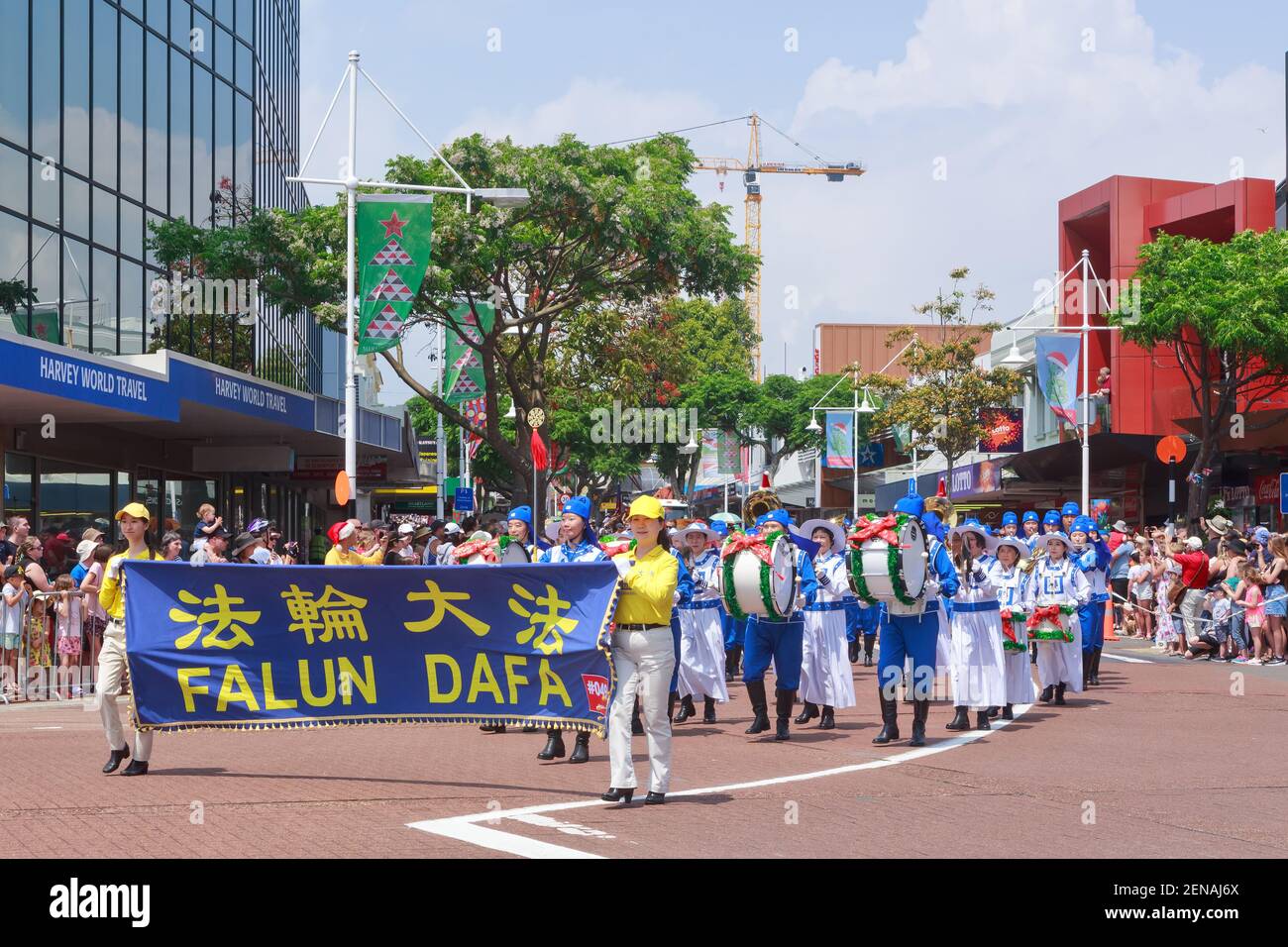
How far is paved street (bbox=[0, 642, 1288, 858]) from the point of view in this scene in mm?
8289

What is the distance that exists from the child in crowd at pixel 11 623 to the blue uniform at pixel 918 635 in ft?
31.2

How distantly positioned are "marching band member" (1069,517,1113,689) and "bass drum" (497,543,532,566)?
7.00m

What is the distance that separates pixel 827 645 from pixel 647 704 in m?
4.75

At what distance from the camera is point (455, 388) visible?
30984 millimetres

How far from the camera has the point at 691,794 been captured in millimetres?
10219

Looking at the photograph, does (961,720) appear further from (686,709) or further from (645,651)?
(645,651)

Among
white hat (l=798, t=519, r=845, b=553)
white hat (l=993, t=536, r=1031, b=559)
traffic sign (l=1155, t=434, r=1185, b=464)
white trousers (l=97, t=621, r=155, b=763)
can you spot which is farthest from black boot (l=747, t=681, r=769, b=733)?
traffic sign (l=1155, t=434, r=1185, b=464)

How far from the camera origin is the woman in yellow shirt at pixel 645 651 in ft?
31.8

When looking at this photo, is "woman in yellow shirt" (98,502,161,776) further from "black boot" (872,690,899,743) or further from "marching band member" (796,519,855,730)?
"black boot" (872,690,899,743)

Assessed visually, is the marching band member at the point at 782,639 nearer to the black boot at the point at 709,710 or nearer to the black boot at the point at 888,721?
the black boot at the point at 888,721

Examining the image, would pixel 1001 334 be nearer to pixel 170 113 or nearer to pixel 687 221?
pixel 687 221

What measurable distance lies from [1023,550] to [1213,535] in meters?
15.9

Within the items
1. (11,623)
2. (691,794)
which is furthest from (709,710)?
(11,623)

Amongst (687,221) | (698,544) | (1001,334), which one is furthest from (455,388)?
(1001,334)
